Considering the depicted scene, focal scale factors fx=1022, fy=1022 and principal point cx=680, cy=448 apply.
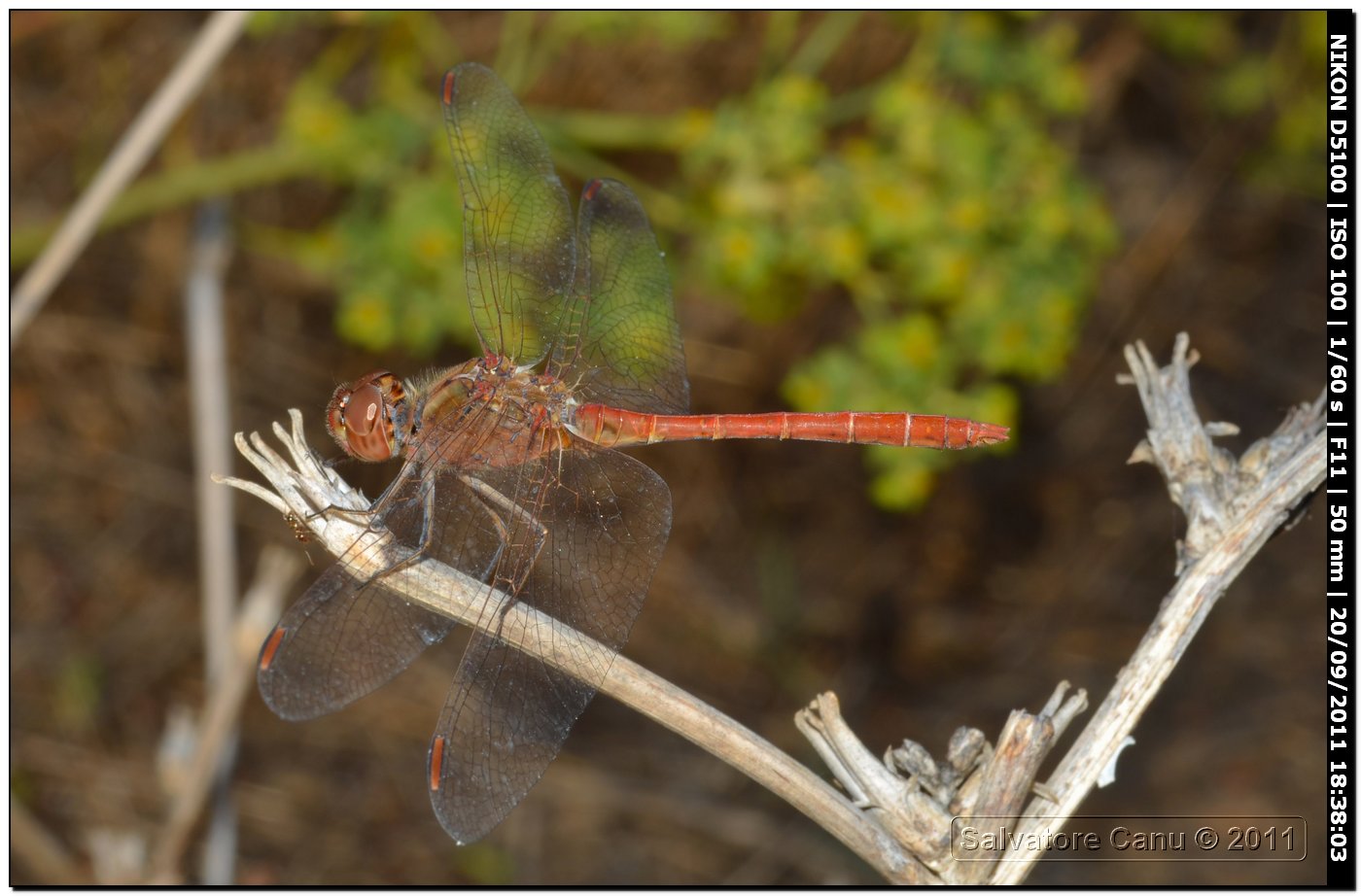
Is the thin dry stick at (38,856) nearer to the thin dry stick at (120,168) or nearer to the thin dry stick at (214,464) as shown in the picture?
the thin dry stick at (214,464)

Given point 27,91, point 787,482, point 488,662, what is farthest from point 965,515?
point 27,91

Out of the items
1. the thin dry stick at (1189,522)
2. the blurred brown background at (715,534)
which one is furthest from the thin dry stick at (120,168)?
the thin dry stick at (1189,522)

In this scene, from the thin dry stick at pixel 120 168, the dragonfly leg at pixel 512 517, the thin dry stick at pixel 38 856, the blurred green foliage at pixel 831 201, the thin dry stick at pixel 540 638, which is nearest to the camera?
the thin dry stick at pixel 540 638

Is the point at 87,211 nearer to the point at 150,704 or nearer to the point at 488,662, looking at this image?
the point at 488,662

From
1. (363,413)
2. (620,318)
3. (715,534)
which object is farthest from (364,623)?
(715,534)

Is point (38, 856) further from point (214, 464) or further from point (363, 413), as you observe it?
point (363, 413)

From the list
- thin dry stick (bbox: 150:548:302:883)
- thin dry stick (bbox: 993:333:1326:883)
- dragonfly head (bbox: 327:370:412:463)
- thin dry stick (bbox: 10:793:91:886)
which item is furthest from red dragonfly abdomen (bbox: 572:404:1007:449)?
thin dry stick (bbox: 10:793:91:886)

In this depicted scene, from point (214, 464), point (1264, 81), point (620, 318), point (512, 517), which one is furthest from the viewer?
point (1264, 81)
